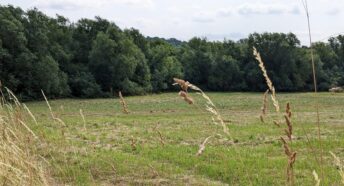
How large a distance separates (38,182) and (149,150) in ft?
32.1

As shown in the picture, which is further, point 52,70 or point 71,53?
point 71,53

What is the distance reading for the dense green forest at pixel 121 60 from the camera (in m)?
50.8

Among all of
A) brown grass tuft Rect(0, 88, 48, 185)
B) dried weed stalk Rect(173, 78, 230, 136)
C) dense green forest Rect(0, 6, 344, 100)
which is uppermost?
dense green forest Rect(0, 6, 344, 100)

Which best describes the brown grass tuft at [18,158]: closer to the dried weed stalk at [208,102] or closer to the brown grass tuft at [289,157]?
the dried weed stalk at [208,102]

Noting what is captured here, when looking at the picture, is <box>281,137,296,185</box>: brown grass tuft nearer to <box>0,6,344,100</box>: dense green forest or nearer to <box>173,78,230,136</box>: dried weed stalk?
<box>173,78,230,136</box>: dried weed stalk

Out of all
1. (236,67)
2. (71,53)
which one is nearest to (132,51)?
(71,53)

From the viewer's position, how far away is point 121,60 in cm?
6259

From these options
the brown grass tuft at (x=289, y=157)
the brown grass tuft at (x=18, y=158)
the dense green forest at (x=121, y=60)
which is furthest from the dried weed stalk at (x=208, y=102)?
the dense green forest at (x=121, y=60)

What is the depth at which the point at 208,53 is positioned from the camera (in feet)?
261

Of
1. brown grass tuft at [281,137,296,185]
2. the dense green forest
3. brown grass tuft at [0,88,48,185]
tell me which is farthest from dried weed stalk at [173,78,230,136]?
the dense green forest

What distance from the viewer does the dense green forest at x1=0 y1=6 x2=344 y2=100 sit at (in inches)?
2000

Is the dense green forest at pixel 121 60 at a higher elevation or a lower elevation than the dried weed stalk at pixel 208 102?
higher

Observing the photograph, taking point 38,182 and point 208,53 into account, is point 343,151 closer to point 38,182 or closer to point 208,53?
point 38,182

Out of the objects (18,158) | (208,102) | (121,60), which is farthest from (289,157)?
(121,60)
